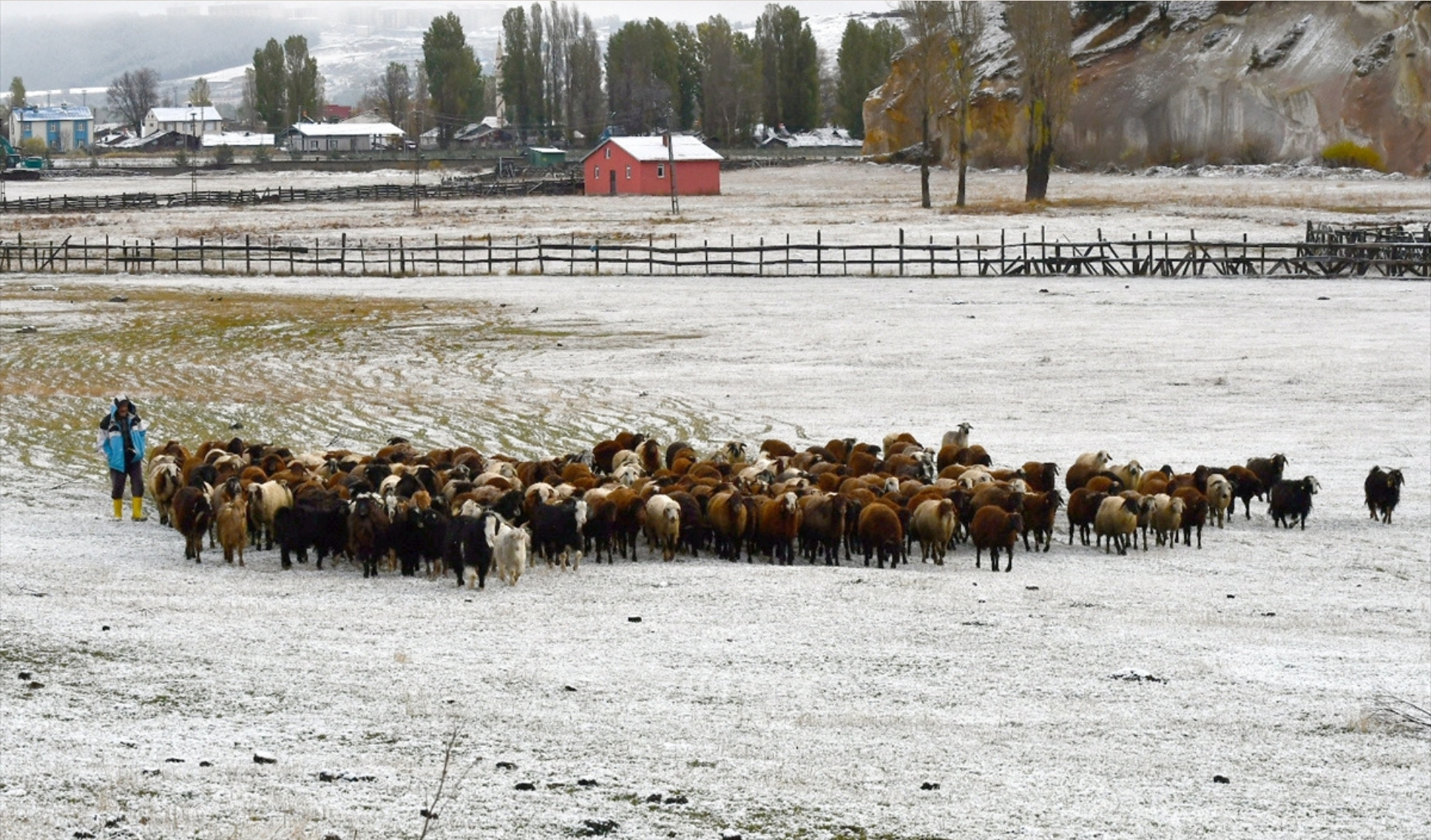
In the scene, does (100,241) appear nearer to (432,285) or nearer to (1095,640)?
(432,285)

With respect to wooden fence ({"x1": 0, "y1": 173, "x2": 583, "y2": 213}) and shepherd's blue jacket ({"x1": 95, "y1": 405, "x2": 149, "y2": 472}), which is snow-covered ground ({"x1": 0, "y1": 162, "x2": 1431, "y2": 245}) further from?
shepherd's blue jacket ({"x1": 95, "y1": 405, "x2": 149, "y2": 472})

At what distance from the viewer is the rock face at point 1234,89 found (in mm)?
91625

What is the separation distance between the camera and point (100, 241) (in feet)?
222

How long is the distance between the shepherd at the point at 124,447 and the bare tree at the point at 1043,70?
61.3m

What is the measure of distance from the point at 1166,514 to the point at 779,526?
4.20 m

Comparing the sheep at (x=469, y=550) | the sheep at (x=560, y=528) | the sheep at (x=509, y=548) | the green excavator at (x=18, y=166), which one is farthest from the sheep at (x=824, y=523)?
the green excavator at (x=18, y=166)

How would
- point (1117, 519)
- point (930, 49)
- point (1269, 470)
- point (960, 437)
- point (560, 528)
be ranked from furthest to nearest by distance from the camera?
point (930, 49) → point (960, 437) → point (1269, 470) → point (1117, 519) → point (560, 528)

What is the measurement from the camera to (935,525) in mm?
17031

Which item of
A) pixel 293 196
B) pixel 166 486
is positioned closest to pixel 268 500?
pixel 166 486

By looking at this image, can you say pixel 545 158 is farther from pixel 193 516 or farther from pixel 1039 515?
pixel 193 516

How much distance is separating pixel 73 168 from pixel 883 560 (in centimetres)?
13490

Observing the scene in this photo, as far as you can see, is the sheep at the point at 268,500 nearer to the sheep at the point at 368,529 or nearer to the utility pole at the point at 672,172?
the sheep at the point at 368,529

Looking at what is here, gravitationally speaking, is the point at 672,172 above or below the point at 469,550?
above

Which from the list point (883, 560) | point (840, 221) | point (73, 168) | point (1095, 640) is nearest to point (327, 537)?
point (883, 560)
